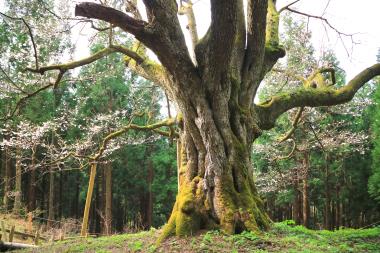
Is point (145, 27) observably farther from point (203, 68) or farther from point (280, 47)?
point (280, 47)

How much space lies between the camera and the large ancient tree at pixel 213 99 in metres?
5.84

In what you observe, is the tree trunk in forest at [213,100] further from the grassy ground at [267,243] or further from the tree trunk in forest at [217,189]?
the grassy ground at [267,243]

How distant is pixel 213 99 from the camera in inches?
271

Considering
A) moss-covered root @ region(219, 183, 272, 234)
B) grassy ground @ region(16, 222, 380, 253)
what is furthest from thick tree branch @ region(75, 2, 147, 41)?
grassy ground @ region(16, 222, 380, 253)

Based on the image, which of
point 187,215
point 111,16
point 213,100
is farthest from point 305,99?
point 111,16

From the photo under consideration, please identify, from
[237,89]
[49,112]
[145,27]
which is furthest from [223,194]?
[49,112]

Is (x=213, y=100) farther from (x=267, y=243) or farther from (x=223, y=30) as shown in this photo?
(x=267, y=243)

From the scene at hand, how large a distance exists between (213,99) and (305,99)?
3429 millimetres

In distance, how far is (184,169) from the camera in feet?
26.1

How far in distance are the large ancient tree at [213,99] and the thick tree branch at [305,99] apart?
0.84 m

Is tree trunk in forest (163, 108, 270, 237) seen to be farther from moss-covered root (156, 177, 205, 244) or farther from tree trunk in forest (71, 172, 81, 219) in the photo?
tree trunk in forest (71, 172, 81, 219)

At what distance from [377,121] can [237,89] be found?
17.0m

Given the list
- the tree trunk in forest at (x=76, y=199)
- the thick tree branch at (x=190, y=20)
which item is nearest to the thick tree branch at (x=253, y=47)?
the thick tree branch at (x=190, y=20)

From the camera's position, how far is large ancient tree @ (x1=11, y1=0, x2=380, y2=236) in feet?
19.2
